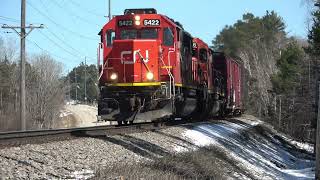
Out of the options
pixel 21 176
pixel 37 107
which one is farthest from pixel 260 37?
pixel 21 176

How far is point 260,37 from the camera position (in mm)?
79188

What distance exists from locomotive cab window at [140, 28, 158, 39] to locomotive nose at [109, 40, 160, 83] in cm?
45

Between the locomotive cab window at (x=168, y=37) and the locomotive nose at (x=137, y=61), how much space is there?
1.91ft

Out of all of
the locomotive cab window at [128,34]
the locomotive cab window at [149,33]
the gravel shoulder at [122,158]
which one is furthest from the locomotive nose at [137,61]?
the gravel shoulder at [122,158]

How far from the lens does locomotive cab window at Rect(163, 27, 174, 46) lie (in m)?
18.0

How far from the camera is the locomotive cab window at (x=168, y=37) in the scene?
1805 cm

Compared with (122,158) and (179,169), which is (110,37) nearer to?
(122,158)

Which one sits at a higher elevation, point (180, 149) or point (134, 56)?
point (134, 56)

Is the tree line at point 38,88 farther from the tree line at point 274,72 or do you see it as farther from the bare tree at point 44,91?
the tree line at point 274,72

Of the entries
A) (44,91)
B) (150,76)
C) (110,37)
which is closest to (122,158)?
(150,76)

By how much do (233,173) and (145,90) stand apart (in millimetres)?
4796

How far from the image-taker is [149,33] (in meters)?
18.0

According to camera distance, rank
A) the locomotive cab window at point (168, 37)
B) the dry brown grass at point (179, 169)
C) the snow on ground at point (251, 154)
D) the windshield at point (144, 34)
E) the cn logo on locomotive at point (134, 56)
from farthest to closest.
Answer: the locomotive cab window at point (168, 37) < the windshield at point (144, 34) < the cn logo on locomotive at point (134, 56) < the snow on ground at point (251, 154) < the dry brown grass at point (179, 169)

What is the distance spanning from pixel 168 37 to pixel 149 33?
2.39 feet
